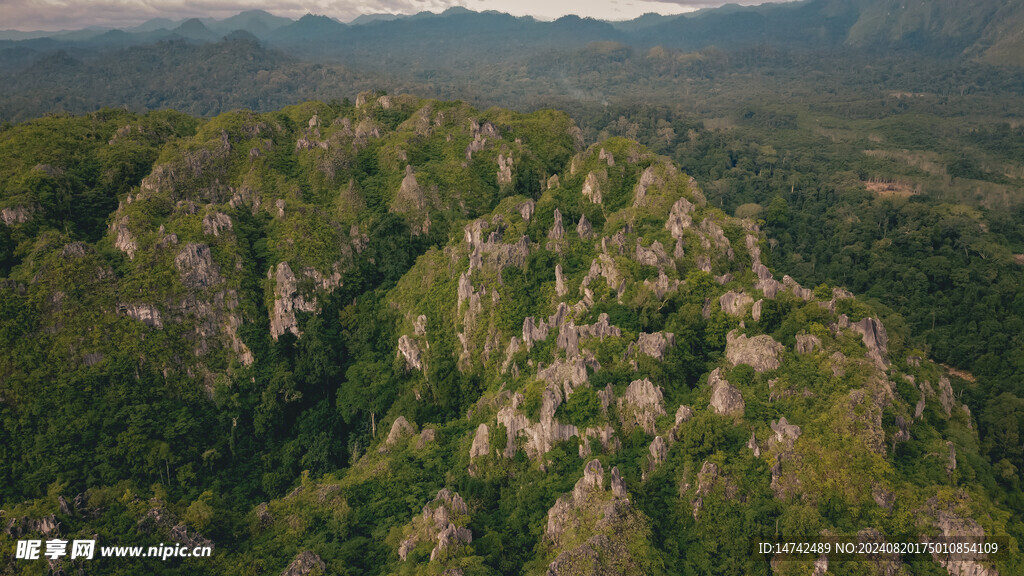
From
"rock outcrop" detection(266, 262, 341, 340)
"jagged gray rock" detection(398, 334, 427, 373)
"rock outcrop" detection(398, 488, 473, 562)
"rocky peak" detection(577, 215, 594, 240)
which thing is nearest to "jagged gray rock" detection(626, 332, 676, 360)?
"rock outcrop" detection(398, 488, 473, 562)

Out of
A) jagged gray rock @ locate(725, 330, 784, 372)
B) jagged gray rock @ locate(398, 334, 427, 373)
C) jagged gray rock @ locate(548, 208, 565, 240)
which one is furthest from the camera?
jagged gray rock @ locate(548, 208, 565, 240)

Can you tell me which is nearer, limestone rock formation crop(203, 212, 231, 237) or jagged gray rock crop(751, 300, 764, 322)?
jagged gray rock crop(751, 300, 764, 322)

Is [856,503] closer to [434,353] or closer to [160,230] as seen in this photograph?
[434,353]

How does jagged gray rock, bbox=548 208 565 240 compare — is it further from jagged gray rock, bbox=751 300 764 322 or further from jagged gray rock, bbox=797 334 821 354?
jagged gray rock, bbox=797 334 821 354

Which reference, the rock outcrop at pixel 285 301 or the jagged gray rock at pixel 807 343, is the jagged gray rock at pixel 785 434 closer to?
the jagged gray rock at pixel 807 343

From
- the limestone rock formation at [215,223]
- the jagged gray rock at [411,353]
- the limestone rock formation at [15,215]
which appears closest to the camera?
the limestone rock formation at [15,215]

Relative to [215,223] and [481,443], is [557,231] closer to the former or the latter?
[481,443]

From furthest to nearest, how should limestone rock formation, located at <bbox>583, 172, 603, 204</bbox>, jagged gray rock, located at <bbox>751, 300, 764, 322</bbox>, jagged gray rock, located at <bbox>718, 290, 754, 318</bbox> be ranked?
limestone rock formation, located at <bbox>583, 172, 603, 204</bbox> < jagged gray rock, located at <bbox>718, 290, 754, 318</bbox> < jagged gray rock, located at <bbox>751, 300, 764, 322</bbox>

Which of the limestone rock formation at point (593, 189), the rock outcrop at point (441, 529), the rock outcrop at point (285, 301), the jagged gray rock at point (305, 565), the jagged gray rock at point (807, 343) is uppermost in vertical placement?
the limestone rock formation at point (593, 189)

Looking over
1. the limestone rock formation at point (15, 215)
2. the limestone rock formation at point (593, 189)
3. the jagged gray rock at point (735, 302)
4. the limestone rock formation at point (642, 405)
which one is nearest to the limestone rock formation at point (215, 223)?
the limestone rock formation at point (15, 215)
